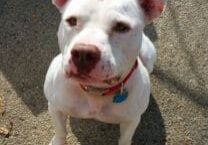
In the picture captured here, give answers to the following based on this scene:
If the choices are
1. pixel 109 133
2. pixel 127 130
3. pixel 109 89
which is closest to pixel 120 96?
pixel 109 89

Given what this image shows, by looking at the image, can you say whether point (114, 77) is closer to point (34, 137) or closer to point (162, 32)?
point (34, 137)

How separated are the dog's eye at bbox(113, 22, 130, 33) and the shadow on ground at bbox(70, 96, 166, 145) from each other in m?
1.17

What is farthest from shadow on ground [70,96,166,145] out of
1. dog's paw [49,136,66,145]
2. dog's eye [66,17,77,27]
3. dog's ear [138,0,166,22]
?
dog's eye [66,17,77,27]

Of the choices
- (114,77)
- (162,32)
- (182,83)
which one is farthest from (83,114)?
(162,32)

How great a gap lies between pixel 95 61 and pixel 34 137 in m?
1.23

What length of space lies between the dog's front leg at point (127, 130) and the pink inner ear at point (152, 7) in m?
0.67

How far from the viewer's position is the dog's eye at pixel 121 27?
2.63 m

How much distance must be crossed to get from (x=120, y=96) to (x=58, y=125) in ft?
1.58

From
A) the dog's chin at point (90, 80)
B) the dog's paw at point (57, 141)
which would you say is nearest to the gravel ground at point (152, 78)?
the dog's paw at point (57, 141)

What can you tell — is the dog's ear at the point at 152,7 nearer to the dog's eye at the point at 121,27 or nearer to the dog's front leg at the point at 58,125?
the dog's eye at the point at 121,27

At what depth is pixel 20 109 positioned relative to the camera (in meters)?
3.68

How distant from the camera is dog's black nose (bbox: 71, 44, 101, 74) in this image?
2.48 m

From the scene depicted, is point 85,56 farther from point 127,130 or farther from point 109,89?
point 127,130

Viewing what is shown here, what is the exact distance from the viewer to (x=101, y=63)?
2.54m
